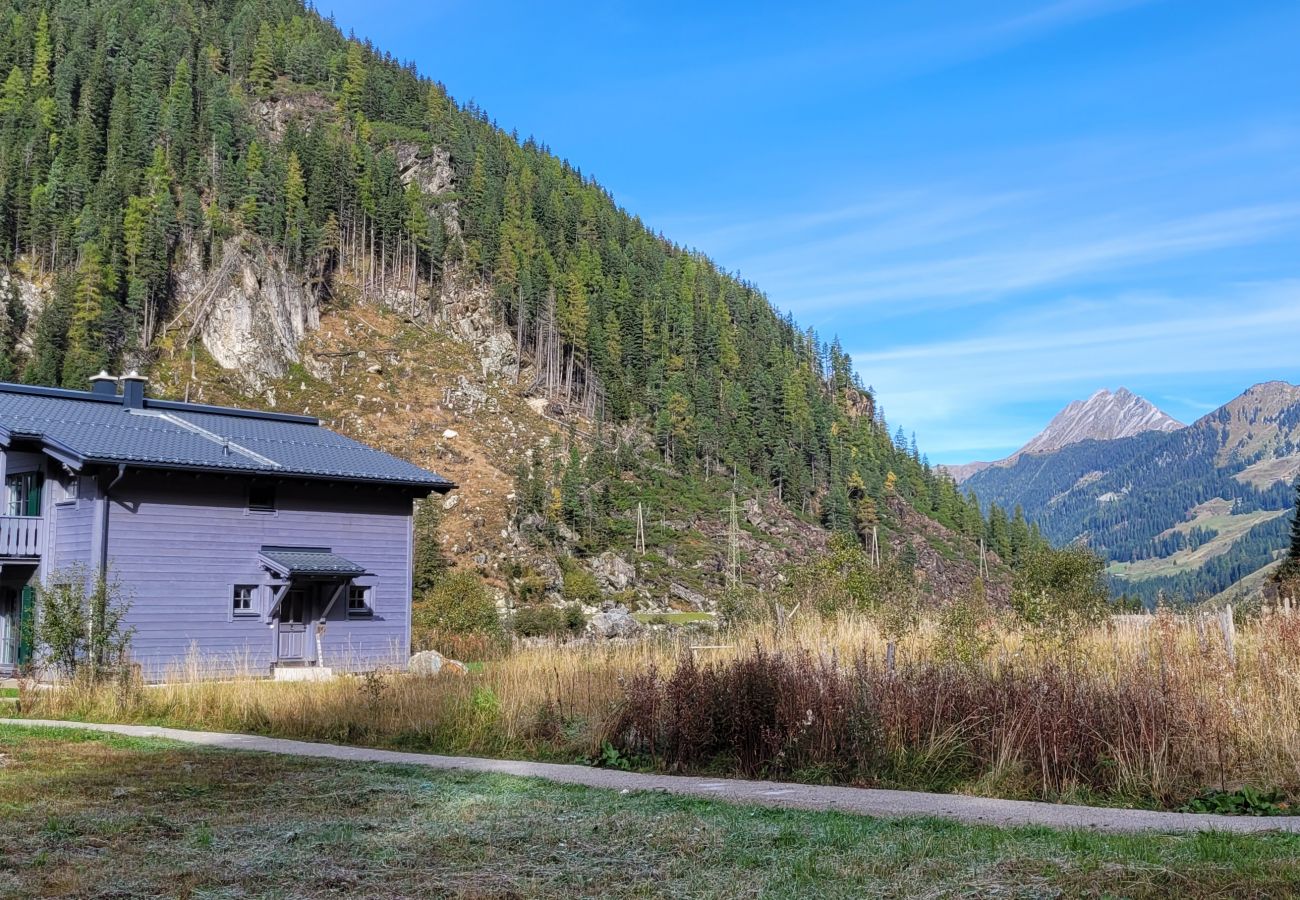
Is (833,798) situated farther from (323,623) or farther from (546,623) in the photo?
(546,623)

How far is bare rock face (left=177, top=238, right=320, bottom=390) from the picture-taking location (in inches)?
3000

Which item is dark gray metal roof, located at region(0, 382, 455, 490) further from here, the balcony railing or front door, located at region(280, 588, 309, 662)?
front door, located at region(280, 588, 309, 662)

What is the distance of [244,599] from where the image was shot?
28078 mm

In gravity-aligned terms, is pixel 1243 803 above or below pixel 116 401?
below

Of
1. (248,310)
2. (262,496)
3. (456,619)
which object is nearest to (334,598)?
(262,496)

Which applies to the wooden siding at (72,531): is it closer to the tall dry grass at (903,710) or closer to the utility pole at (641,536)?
the tall dry grass at (903,710)

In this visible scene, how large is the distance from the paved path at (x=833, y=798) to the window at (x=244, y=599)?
14.3 m

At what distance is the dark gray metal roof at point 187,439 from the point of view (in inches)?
1040

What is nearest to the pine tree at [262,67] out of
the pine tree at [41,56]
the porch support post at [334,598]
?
the pine tree at [41,56]

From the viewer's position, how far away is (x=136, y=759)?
12.3m

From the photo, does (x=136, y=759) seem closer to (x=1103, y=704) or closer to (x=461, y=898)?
(x=461, y=898)

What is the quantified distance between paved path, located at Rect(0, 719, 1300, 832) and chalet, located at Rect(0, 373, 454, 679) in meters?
13.0

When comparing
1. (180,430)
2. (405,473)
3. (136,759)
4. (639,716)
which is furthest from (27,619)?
(639,716)

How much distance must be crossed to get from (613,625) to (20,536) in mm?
27774
